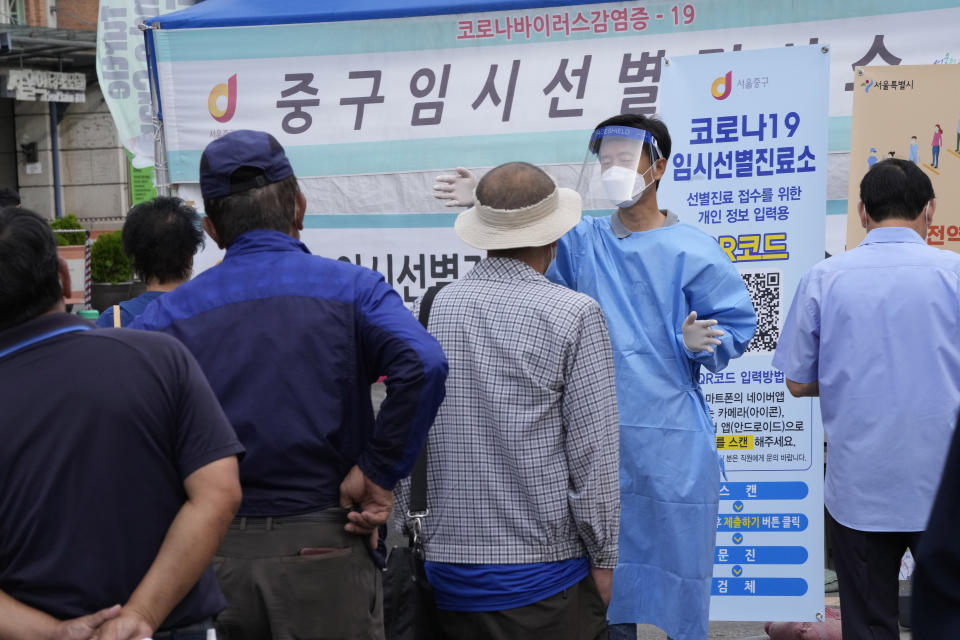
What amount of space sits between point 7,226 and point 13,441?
39 centimetres

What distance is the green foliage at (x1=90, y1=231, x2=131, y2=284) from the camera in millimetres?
14867

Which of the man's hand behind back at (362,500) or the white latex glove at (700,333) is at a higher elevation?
the white latex glove at (700,333)

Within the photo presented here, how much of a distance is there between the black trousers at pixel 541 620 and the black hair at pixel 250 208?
1058mm

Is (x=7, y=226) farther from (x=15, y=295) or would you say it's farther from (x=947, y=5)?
(x=947, y=5)

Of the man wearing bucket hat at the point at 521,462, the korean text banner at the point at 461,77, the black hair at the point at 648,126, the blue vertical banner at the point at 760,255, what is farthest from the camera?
the korean text banner at the point at 461,77

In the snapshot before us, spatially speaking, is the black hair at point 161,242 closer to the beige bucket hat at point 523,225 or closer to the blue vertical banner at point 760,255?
the beige bucket hat at point 523,225

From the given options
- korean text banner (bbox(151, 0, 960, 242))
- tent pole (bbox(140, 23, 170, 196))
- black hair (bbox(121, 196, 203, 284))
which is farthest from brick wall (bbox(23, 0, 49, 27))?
black hair (bbox(121, 196, 203, 284))

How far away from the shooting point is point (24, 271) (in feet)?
6.07

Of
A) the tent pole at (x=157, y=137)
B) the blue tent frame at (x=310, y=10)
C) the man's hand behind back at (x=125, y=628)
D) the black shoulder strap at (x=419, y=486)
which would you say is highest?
the blue tent frame at (x=310, y=10)

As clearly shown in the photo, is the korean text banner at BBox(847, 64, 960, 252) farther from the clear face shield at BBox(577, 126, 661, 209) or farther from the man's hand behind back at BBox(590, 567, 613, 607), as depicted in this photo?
the man's hand behind back at BBox(590, 567, 613, 607)

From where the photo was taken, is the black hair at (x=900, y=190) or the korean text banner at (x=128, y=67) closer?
the black hair at (x=900, y=190)

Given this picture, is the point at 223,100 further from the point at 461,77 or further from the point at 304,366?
the point at 304,366

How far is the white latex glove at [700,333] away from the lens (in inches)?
125

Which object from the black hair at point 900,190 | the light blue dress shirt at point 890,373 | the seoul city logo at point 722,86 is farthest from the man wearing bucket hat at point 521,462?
the seoul city logo at point 722,86
